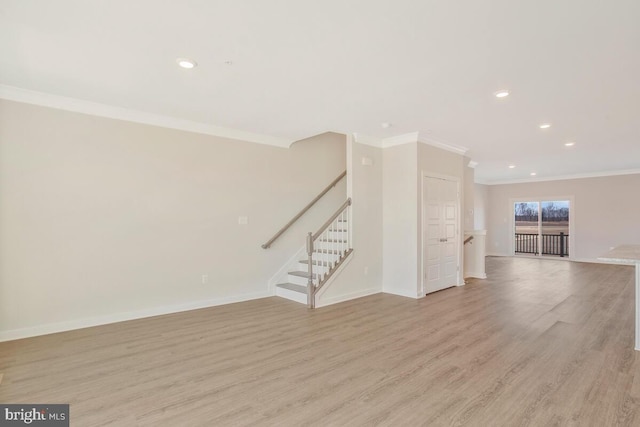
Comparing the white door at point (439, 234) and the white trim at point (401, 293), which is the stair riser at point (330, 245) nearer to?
the white trim at point (401, 293)

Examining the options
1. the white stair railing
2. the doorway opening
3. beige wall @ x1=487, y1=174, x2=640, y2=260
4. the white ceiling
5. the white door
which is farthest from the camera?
the doorway opening

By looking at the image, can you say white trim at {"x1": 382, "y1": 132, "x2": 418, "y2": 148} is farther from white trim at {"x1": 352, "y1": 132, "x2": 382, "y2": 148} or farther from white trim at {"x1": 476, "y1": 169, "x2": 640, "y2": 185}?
white trim at {"x1": 476, "y1": 169, "x2": 640, "y2": 185}

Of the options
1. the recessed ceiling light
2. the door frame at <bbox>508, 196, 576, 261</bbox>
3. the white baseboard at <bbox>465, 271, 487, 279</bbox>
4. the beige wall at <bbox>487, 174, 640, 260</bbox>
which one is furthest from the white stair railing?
the beige wall at <bbox>487, 174, 640, 260</bbox>

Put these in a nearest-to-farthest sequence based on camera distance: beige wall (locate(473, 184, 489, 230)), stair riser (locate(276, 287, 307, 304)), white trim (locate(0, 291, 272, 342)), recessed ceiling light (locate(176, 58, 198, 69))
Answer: recessed ceiling light (locate(176, 58, 198, 69)) < white trim (locate(0, 291, 272, 342)) < stair riser (locate(276, 287, 307, 304)) < beige wall (locate(473, 184, 489, 230))

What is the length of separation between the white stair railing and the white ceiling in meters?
1.53

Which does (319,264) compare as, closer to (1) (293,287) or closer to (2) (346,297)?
(1) (293,287)

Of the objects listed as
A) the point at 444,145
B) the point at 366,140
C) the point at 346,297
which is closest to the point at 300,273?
the point at 346,297

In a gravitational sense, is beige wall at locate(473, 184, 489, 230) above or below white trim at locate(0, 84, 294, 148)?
below

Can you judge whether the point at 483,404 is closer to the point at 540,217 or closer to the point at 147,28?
the point at 147,28

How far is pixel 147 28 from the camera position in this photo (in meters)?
2.38

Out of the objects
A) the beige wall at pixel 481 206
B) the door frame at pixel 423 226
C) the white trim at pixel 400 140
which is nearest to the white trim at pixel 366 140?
the white trim at pixel 400 140

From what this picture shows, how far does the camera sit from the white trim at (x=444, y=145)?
553 cm

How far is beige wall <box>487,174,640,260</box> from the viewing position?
365 inches

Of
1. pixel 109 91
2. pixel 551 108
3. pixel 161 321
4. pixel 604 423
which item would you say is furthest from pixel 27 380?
pixel 551 108
